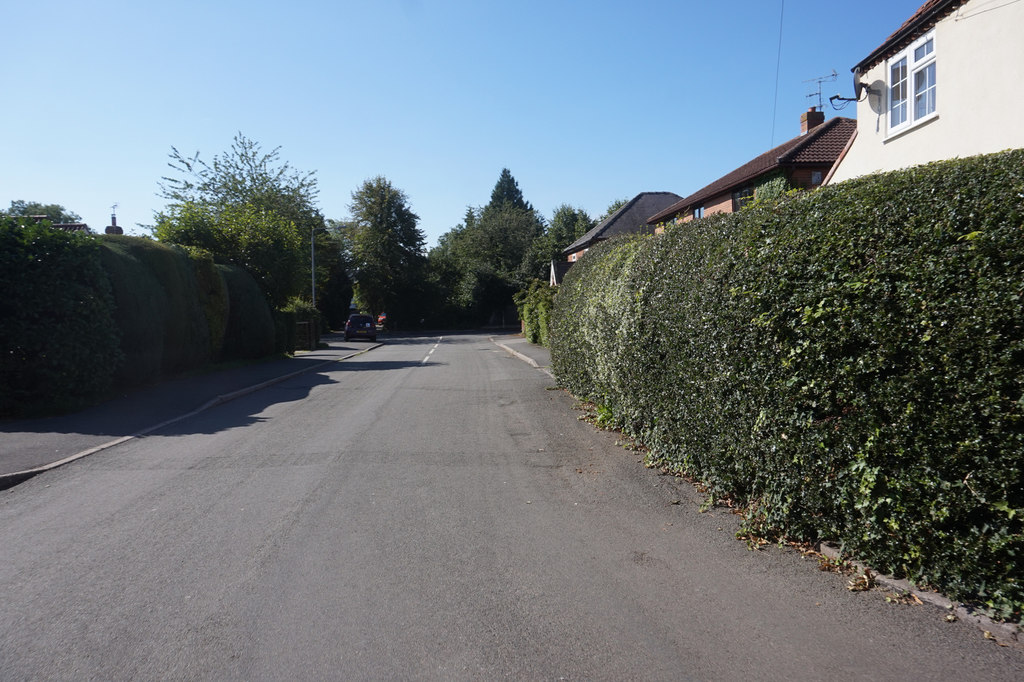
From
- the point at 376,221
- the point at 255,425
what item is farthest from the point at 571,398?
the point at 376,221

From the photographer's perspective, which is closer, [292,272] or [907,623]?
[907,623]

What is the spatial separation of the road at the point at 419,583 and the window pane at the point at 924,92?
1047cm

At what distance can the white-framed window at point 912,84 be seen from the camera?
1345 cm

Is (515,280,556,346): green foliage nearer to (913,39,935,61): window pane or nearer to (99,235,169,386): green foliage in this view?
(99,235,169,386): green foliage

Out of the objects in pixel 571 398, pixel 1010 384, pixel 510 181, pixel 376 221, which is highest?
pixel 510 181

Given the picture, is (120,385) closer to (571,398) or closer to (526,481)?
(571,398)

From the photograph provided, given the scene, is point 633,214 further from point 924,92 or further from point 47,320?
point 47,320

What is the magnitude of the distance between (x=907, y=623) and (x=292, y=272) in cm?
2801

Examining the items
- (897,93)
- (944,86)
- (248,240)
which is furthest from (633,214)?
(944,86)

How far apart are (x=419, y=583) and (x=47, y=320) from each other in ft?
33.3

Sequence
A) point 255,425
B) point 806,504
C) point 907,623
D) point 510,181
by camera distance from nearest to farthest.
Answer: point 907,623 → point 806,504 → point 255,425 → point 510,181

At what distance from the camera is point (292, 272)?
29016mm

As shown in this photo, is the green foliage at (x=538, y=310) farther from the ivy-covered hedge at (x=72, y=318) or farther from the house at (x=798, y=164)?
the ivy-covered hedge at (x=72, y=318)

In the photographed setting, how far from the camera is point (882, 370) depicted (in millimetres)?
4168
